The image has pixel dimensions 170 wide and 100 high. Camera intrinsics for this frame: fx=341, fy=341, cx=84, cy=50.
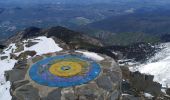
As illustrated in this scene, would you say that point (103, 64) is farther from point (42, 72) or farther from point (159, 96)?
point (159, 96)

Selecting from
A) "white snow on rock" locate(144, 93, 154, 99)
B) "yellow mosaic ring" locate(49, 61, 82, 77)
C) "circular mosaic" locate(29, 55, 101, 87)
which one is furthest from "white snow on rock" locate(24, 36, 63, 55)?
"yellow mosaic ring" locate(49, 61, 82, 77)

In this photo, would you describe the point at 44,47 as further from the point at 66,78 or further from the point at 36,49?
the point at 66,78

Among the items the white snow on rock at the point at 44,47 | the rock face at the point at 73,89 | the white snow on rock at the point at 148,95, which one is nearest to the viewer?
the rock face at the point at 73,89

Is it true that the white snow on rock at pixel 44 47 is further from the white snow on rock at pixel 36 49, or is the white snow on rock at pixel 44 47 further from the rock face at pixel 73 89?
Result: the rock face at pixel 73 89

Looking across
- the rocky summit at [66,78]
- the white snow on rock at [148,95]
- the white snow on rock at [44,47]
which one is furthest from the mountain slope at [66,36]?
the rocky summit at [66,78]

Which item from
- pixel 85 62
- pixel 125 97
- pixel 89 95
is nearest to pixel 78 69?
pixel 85 62

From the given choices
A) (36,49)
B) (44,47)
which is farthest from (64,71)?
(44,47)

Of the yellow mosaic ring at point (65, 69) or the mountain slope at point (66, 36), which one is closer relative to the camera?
the yellow mosaic ring at point (65, 69)

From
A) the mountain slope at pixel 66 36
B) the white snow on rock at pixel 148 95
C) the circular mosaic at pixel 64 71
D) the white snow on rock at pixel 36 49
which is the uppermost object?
the circular mosaic at pixel 64 71

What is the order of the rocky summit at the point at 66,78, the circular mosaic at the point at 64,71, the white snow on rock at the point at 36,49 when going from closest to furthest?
the rocky summit at the point at 66,78, the circular mosaic at the point at 64,71, the white snow on rock at the point at 36,49
